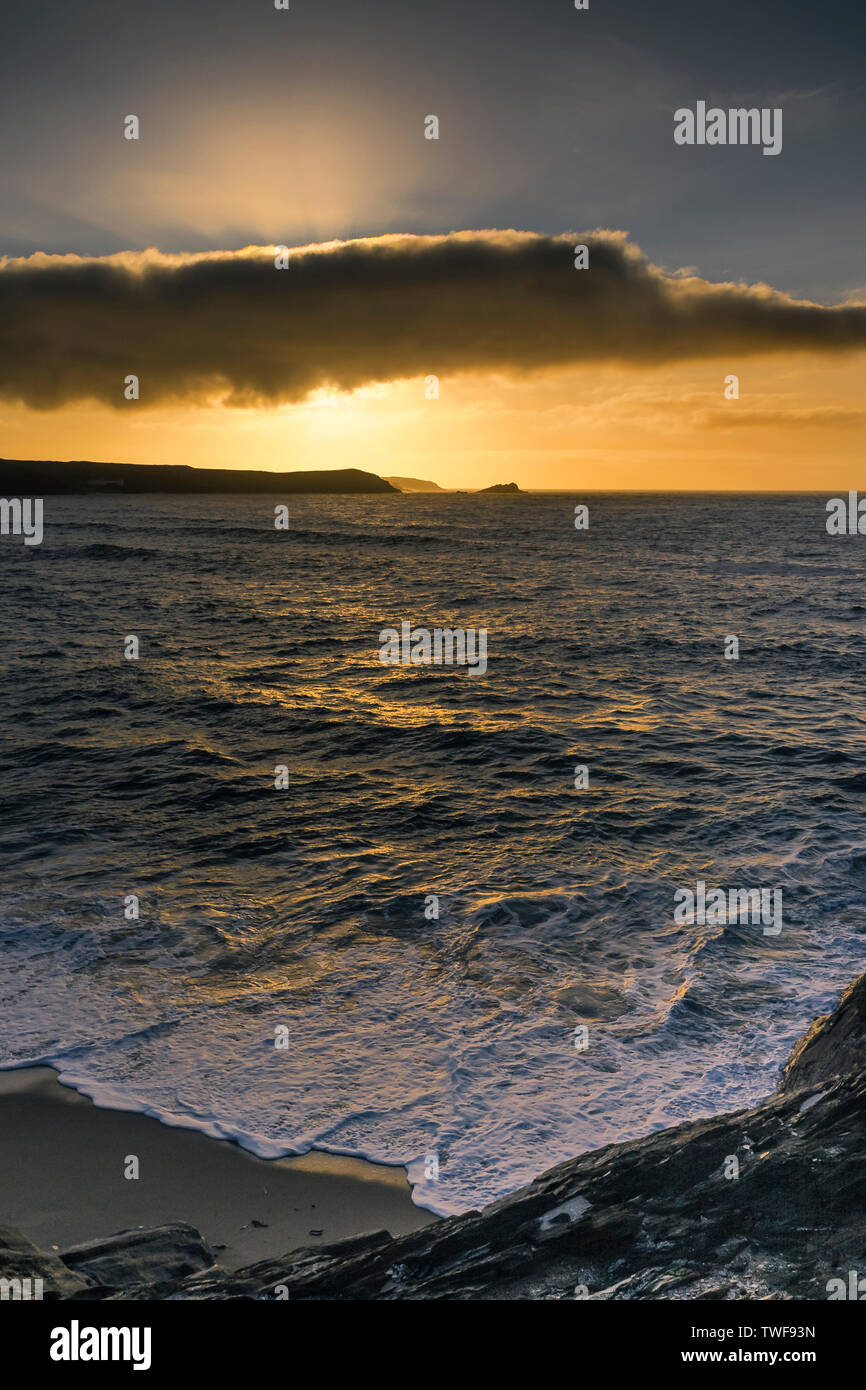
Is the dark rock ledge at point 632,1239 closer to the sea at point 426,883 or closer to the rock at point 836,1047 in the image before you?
the rock at point 836,1047

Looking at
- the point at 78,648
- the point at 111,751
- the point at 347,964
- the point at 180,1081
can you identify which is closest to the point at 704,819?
the point at 347,964

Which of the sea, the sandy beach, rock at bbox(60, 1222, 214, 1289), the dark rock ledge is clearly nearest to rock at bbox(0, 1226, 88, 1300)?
the dark rock ledge

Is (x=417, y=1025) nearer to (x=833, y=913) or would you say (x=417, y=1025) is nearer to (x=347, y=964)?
(x=347, y=964)

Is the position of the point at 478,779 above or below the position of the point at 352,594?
below

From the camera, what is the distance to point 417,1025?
27.0 feet

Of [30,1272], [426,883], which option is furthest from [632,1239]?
[426,883]

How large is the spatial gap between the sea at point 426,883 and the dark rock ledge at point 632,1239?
3.68ft

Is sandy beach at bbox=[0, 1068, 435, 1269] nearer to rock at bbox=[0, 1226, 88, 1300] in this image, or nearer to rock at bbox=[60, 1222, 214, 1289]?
rock at bbox=[60, 1222, 214, 1289]

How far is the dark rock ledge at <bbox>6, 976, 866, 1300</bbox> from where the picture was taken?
4.25 m

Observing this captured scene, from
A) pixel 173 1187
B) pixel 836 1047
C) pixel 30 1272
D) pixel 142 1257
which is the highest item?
pixel 836 1047

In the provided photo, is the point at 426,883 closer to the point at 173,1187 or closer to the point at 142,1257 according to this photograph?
the point at 173,1187

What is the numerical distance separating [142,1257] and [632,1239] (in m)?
3.05

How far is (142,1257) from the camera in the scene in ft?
16.5
